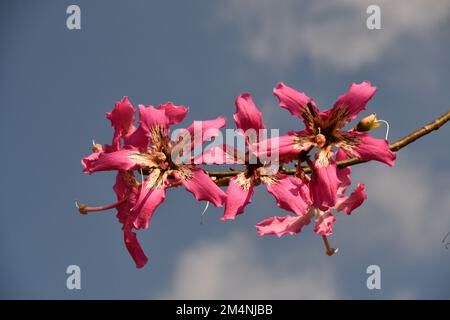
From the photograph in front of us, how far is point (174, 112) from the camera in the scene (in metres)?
3.31

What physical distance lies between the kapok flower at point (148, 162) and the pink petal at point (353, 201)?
1.23 meters

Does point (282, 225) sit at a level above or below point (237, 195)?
below

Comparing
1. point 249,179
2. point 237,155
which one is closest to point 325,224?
point 249,179

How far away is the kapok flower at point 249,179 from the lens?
3094 mm

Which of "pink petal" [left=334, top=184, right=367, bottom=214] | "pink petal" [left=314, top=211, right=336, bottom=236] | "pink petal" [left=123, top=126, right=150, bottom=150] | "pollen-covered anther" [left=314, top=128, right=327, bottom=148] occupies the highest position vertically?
"pink petal" [left=123, top=126, right=150, bottom=150]

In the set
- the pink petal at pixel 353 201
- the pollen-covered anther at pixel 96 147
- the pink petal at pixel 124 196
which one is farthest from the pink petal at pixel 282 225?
the pollen-covered anther at pixel 96 147

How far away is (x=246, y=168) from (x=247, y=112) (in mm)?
365

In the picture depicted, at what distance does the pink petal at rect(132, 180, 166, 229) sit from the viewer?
307cm

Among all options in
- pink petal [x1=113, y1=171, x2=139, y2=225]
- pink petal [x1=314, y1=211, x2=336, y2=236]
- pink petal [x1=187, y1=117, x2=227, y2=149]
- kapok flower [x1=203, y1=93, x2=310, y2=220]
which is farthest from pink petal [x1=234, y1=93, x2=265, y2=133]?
pink petal [x1=314, y1=211, x2=336, y2=236]

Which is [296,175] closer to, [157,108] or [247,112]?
[247,112]

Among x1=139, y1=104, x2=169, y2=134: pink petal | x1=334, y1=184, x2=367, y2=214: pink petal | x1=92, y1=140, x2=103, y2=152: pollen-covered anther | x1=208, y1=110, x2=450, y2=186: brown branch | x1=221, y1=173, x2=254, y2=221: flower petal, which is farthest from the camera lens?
x1=334, y1=184, x2=367, y2=214: pink petal

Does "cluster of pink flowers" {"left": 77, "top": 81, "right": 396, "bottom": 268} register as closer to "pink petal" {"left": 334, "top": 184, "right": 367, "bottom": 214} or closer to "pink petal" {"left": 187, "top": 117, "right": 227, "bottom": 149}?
"pink petal" {"left": 187, "top": 117, "right": 227, "bottom": 149}

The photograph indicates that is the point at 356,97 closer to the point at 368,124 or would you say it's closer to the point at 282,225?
the point at 368,124

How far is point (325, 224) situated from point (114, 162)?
4.92ft
